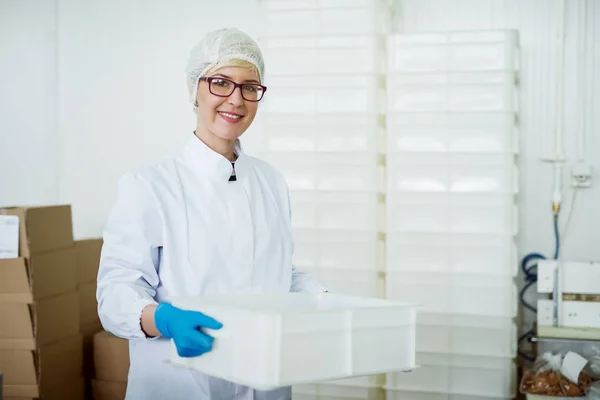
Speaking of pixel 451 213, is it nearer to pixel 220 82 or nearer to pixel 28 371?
pixel 220 82

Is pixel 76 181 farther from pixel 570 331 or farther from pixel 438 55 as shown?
pixel 570 331

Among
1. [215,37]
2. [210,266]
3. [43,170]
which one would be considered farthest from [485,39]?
[43,170]

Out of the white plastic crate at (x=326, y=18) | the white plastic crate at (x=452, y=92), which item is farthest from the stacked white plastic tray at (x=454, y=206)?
the white plastic crate at (x=326, y=18)

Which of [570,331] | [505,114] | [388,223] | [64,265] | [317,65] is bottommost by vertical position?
[570,331]

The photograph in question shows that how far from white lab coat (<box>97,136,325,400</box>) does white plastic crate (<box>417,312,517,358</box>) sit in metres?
1.06

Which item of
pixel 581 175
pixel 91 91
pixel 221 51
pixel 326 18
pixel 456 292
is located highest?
pixel 326 18

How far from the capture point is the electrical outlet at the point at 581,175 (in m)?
2.71

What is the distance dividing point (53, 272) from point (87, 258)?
0.89 ft

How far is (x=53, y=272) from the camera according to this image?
2.57 meters

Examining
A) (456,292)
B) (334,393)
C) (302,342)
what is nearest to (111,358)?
(334,393)

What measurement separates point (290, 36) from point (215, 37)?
42.2 inches

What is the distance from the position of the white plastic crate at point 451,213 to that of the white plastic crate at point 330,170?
0.35 feet

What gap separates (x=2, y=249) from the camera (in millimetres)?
2428

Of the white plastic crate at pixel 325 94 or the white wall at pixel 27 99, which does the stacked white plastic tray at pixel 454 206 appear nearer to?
the white plastic crate at pixel 325 94
